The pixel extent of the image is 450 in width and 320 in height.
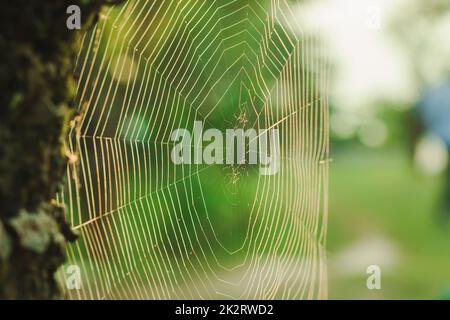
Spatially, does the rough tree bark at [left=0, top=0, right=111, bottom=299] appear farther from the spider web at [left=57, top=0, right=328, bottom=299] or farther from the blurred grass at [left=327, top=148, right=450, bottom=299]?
the blurred grass at [left=327, top=148, right=450, bottom=299]

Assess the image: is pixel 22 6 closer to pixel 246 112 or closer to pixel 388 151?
pixel 246 112

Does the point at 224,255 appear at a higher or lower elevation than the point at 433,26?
lower

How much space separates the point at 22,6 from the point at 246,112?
2042 millimetres

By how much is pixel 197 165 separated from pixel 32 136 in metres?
2.87

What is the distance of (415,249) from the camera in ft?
25.5

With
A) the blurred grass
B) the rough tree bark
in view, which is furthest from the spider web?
the blurred grass

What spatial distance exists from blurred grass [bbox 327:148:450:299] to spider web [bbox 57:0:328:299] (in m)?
1.67

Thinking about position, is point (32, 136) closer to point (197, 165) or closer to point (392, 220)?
point (197, 165)

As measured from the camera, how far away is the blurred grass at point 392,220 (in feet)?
19.8

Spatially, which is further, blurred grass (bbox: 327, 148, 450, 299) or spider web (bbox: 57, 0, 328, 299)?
blurred grass (bbox: 327, 148, 450, 299)

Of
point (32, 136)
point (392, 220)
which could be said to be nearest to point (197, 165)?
point (32, 136)

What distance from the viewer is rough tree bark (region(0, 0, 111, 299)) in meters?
0.72

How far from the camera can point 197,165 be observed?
3621mm
